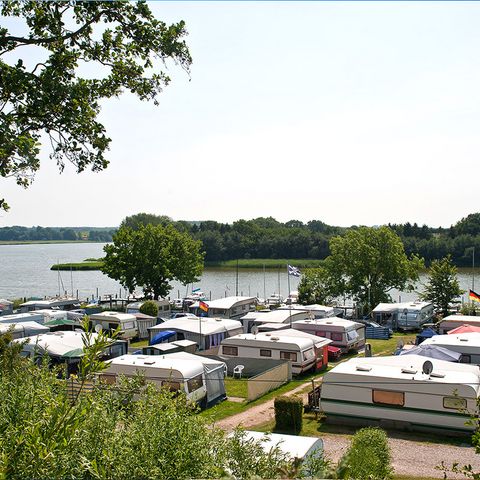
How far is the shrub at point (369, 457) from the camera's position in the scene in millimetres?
8461

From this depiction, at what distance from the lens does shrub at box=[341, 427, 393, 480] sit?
846cm

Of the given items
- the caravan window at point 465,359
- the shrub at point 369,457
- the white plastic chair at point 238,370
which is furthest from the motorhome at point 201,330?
the shrub at point 369,457

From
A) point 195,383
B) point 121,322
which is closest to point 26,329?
point 121,322

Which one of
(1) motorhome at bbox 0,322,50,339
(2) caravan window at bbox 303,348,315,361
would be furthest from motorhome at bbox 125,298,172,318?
(2) caravan window at bbox 303,348,315,361

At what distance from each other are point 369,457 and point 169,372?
8.10 m

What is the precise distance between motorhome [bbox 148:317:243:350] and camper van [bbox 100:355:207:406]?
7.27 m

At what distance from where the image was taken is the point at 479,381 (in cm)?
1419

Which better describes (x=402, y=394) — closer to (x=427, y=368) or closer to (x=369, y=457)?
→ (x=427, y=368)

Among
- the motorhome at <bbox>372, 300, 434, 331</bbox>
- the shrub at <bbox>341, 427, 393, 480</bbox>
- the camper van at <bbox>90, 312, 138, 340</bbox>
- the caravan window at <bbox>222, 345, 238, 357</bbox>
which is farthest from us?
the motorhome at <bbox>372, 300, 434, 331</bbox>

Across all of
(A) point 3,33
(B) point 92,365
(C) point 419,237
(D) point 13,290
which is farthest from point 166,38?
(C) point 419,237

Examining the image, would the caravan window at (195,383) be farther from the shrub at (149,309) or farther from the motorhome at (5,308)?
the motorhome at (5,308)

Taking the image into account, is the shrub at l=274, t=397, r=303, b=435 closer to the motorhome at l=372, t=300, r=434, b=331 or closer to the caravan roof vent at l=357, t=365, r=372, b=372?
the caravan roof vent at l=357, t=365, r=372, b=372

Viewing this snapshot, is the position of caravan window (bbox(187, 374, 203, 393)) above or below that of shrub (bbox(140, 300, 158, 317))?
above

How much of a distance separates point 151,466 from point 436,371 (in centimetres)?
1230
